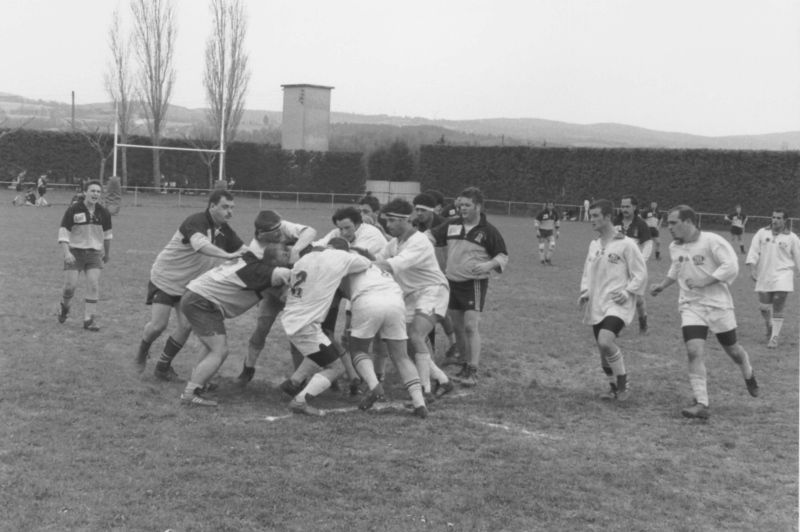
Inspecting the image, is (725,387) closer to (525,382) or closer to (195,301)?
(525,382)

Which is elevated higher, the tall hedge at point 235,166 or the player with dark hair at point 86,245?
the tall hedge at point 235,166

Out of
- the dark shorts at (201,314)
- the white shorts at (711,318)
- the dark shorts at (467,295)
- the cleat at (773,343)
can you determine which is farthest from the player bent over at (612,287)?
the cleat at (773,343)

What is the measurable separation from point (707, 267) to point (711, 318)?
506mm

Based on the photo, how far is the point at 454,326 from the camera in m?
9.72

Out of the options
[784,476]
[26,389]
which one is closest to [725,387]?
[784,476]

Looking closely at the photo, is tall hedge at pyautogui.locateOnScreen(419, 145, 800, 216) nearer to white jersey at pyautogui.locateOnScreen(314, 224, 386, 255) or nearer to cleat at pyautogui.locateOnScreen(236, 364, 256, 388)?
white jersey at pyautogui.locateOnScreen(314, 224, 386, 255)

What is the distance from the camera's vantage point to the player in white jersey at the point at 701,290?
808 cm

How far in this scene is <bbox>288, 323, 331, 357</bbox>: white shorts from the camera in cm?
757

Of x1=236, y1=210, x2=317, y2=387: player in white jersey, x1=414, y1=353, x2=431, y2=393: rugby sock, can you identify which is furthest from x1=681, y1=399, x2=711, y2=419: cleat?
x1=236, y1=210, x2=317, y2=387: player in white jersey

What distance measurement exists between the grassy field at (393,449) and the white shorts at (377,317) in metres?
0.75

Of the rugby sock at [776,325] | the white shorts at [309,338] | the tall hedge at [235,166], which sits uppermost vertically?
the tall hedge at [235,166]

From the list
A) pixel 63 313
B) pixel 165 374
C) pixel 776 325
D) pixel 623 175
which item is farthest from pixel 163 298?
pixel 623 175

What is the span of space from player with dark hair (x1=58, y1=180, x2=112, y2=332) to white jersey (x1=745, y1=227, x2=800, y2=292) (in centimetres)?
914

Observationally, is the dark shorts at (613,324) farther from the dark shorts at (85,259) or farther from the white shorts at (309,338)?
the dark shorts at (85,259)
